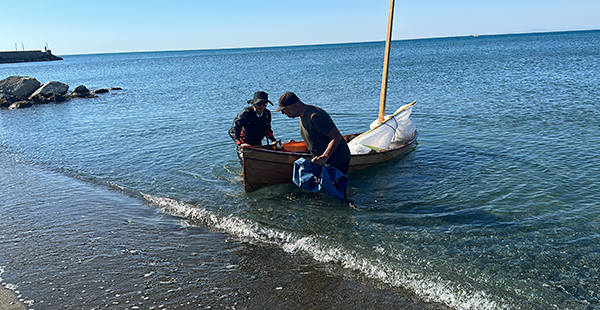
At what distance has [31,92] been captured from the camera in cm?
3312

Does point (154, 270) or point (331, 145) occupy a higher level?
point (331, 145)

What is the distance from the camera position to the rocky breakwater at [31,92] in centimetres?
3023

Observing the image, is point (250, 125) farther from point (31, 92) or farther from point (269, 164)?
point (31, 92)

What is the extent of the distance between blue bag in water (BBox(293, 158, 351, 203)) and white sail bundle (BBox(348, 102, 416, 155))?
297cm

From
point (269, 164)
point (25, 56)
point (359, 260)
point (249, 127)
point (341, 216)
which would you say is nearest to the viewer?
point (359, 260)

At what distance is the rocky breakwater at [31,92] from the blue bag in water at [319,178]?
28473 millimetres

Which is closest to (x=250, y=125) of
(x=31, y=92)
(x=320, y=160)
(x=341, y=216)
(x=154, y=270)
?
(x=320, y=160)

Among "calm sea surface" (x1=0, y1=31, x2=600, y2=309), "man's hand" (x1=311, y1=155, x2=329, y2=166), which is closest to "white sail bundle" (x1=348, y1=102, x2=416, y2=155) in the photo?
"calm sea surface" (x1=0, y1=31, x2=600, y2=309)

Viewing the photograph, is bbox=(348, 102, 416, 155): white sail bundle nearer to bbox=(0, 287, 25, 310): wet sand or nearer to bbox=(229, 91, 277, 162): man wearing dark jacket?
bbox=(229, 91, 277, 162): man wearing dark jacket

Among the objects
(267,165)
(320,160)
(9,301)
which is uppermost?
(320,160)

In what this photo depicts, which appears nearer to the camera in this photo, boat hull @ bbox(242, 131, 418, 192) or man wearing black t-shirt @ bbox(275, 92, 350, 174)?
man wearing black t-shirt @ bbox(275, 92, 350, 174)

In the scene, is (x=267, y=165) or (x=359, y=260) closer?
(x=359, y=260)

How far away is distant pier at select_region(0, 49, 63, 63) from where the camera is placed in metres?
118

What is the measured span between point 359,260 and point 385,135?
5.71 m
